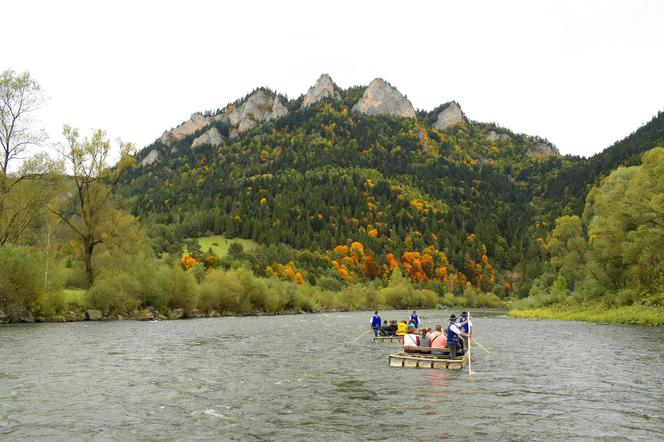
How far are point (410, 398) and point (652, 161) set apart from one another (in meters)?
50.4

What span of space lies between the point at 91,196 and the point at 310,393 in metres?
48.9

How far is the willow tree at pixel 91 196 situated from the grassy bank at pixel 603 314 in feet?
204

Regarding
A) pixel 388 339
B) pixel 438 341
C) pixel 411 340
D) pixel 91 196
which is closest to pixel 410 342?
pixel 411 340

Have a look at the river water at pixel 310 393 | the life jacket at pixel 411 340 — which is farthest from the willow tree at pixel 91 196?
the life jacket at pixel 411 340

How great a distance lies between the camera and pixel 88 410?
18781mm

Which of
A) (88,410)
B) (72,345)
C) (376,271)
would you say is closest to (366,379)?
(88,410)

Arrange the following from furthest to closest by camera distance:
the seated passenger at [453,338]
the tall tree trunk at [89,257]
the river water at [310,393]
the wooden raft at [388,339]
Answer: the tall tree trunk at [89,257] < the wooden raft at [388,339] < the seated passenger at [453,338] < the river water at [310,393]

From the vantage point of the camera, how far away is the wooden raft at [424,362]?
29.1 meters

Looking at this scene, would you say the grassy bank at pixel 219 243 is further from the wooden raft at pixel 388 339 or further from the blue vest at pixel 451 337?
the blue vest at pixel 451 337

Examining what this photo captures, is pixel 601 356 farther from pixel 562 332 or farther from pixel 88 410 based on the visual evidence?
pixel 88 410

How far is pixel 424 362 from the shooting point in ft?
96.4

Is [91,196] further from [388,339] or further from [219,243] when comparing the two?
[219,243]

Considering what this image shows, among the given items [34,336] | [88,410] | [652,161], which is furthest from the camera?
[652,161]

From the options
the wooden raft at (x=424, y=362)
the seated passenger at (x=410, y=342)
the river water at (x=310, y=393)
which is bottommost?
the river water at (x=310, y=393)
